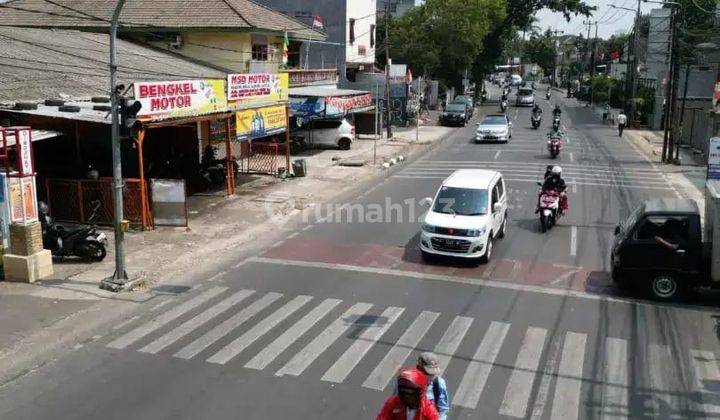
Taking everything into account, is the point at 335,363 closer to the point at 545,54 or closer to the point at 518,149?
the point at 518,149

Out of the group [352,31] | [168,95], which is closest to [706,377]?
[168,95]

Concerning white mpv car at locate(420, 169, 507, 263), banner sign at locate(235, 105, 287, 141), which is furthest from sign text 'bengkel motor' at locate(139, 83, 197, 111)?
white mpv car at locate(420, 169, 507, 263)

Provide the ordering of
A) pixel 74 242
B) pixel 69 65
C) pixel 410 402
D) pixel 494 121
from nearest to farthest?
pixel 410 402 → pixel 74 242 → pixel 69 65 → pixel 494 121

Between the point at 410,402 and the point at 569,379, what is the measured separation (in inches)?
172

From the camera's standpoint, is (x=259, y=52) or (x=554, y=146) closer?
(x=554, y=146)

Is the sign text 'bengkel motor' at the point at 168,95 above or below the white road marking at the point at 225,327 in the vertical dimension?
above

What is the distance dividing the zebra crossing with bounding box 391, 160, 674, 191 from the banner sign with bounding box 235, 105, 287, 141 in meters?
5.33

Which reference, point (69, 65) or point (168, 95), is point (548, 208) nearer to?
point (168, 95)

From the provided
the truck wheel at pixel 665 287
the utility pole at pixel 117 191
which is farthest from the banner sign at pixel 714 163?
the utility pole at pixel 117 191

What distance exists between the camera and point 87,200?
18.8 m

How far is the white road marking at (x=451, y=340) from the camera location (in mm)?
9942

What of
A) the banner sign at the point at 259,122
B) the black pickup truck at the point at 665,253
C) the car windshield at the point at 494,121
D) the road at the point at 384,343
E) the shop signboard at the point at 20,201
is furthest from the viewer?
the car windshield at the point at 494,121

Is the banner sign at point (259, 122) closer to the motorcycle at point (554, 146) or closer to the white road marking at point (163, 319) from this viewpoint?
the white road marking at point (163, 319)

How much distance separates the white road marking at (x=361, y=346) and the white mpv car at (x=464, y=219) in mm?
3276
